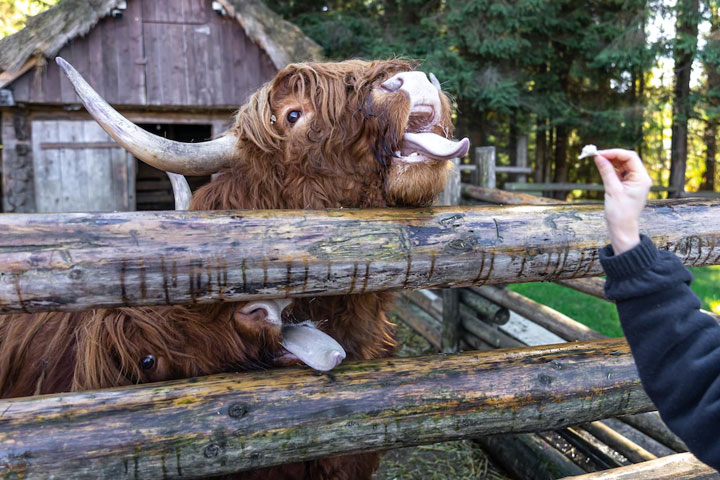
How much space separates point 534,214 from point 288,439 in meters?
1.09

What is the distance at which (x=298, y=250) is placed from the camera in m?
1.60

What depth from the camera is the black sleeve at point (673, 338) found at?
1040 millimetres

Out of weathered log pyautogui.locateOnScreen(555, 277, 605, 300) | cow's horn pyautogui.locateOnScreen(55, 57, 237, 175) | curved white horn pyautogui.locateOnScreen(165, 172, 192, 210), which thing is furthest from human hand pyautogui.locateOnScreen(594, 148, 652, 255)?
weathered log pyautogui.locateOnScreen(555, 277, 605, 300)

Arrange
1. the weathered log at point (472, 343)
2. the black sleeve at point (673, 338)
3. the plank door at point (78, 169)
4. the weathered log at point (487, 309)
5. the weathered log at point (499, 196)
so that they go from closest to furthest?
the black sleeve at point (673, 338), the weathered log at point (499, 196), the weathered log at point (487, 309), the weathered log at point (472, 343), the plank door at point (78, 169)

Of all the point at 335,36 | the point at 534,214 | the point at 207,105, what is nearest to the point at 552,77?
the point at 335,36

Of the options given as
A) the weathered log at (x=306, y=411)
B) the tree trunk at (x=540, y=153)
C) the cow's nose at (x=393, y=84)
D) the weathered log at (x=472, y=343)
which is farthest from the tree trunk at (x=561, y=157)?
the cow's nose at (x=393, y=84)

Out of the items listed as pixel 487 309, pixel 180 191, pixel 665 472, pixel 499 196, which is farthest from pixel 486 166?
pixel 665 472

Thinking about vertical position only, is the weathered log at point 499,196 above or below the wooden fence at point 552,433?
above

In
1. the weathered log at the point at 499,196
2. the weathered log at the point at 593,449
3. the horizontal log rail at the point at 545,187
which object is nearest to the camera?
the weathered log at the point at 593,449

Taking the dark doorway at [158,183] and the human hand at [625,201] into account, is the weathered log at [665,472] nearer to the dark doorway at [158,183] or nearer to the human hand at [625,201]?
the human hand at [625,201]

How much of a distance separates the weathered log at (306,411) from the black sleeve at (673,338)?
2.66ft

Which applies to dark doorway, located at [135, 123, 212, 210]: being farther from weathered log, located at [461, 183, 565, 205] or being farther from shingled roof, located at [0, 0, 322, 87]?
weathered log, located at [461, 183, 565, 205]

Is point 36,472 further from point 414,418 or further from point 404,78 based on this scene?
point 404,78

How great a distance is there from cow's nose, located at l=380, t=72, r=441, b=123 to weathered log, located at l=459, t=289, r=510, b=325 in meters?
3.73
